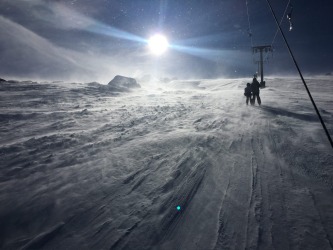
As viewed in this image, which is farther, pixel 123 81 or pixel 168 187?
pixel 123 81

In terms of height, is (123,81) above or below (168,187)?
above

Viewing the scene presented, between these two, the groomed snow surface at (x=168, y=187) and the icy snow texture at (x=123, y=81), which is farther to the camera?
the icy snow texture at (x=123, y=81)

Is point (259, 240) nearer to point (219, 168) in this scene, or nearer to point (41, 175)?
point (219, 168)

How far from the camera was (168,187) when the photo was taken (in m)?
4.68

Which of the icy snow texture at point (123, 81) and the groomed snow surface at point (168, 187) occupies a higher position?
the icy snow texture at point (123, 81)

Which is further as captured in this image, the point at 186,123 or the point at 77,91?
the point at 77,91

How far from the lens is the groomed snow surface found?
3.42 m

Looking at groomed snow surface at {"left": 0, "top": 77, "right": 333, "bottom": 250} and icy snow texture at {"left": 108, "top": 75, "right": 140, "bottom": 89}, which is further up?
icy snow texture at {"left": 108, "top": 75, "right": 140, "bottom": 89}

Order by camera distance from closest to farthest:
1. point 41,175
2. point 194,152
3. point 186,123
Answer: point 41,175
point 194,152
point 186,123

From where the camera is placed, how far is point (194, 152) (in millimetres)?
6281

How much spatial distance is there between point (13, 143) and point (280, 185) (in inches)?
323

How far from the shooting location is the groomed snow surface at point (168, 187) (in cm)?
342

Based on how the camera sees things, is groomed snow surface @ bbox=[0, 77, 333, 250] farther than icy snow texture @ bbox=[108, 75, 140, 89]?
No

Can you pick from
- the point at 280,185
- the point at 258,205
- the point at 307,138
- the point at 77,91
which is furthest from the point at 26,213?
the point at 77,91
